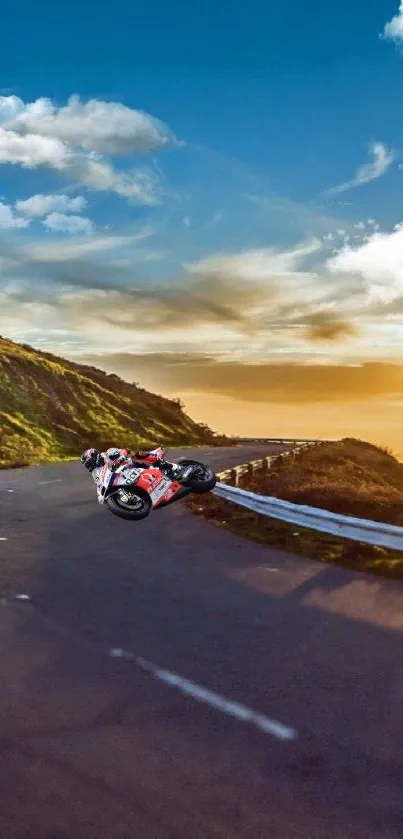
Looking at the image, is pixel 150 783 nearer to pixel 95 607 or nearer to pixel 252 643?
pixel 252 643

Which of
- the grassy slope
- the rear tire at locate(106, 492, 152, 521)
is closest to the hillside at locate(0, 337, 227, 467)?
the grassy slope

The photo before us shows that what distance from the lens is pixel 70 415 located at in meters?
56.8

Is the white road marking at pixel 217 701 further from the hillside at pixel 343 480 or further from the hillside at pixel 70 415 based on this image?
the hillside at pixel 70 415

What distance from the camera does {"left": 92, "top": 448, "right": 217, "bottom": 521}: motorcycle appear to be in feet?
42.2

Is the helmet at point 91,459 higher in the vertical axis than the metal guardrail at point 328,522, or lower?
Answer: higher

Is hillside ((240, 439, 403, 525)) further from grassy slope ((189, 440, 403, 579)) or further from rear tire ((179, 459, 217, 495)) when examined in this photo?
rear tire ((179, 459, 217, 495))

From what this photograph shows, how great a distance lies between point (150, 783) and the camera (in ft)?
15.4

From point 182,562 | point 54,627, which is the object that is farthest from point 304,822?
point 182,562

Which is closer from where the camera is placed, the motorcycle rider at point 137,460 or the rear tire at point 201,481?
the motorcycle rider at point 137,460

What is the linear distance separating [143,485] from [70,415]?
146 ft

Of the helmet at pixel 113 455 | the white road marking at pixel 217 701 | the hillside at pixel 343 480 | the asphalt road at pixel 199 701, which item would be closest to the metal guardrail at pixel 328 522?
the asphalt road at pixel 199 701

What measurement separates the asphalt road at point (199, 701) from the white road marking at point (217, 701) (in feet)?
0.06

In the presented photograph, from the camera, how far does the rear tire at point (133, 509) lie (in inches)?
547

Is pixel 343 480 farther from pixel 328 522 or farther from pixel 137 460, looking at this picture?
pixel 137 460
